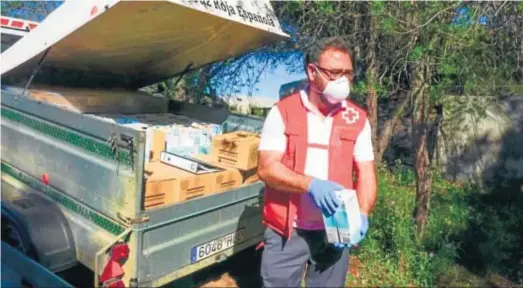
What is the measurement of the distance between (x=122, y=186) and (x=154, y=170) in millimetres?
561

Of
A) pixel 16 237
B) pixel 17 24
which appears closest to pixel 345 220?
pixel 16 237

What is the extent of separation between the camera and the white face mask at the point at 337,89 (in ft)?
7.20

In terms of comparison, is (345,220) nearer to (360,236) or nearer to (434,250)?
(360,236)

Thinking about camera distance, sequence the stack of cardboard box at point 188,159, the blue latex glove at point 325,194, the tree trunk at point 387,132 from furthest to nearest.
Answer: the tree trunk at point 387,132
the stack of cardboard box at point 188,159
the blue latex glove at point 325,194

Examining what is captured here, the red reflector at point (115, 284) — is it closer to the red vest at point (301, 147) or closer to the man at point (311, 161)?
the man at point (311, 161)

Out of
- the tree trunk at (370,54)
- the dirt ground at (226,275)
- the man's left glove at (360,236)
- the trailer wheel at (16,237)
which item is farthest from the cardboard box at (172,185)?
the tree trunk at (370,54)

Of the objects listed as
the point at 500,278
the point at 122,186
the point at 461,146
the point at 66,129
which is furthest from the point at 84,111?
the point at 461,146

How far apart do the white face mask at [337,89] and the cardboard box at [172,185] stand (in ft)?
3.59

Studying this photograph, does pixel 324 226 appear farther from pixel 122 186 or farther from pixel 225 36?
pixel 225 36

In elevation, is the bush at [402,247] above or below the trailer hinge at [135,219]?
below

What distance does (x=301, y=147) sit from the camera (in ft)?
7.34

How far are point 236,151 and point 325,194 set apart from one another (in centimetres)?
145

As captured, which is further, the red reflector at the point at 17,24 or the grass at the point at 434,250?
the red reflector at the point at 17,24

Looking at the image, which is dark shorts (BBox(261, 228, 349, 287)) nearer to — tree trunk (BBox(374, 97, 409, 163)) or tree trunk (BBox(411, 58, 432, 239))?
tree trunk (BBox(411, 58, 432, 239))
